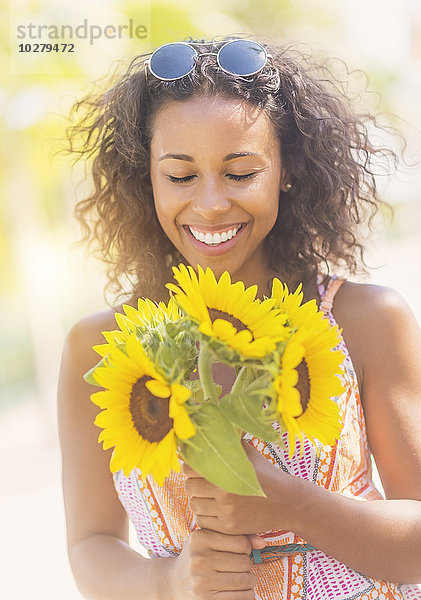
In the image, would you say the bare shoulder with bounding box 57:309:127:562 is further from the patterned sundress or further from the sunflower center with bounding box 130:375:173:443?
the sunflower center with bounding box 130:375:173:443

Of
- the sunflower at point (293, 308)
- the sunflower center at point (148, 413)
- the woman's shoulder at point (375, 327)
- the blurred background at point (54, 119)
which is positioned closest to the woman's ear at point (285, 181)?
the woman's shoulder at point (375, 327)

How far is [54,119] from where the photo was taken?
18.7ft

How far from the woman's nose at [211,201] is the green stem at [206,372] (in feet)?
1.89

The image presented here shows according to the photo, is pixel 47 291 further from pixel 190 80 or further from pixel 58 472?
pixel 190 80

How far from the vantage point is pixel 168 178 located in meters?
1.79

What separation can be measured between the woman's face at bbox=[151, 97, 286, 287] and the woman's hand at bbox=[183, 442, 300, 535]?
0.54m

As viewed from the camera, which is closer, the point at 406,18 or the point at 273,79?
the point at 273,79

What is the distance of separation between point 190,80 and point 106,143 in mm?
441

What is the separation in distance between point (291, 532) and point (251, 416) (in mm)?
649

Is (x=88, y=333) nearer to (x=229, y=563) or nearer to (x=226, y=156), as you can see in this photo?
(x=226, y=156)

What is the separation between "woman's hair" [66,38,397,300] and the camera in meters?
1.89

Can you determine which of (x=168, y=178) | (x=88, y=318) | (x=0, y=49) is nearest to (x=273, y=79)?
(x=168, y=178)

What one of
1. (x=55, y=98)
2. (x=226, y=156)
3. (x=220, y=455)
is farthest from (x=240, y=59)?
(x=55, y=98)

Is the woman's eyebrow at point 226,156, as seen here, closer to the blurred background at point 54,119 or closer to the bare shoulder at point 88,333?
the bare shoulder at point 88,333
